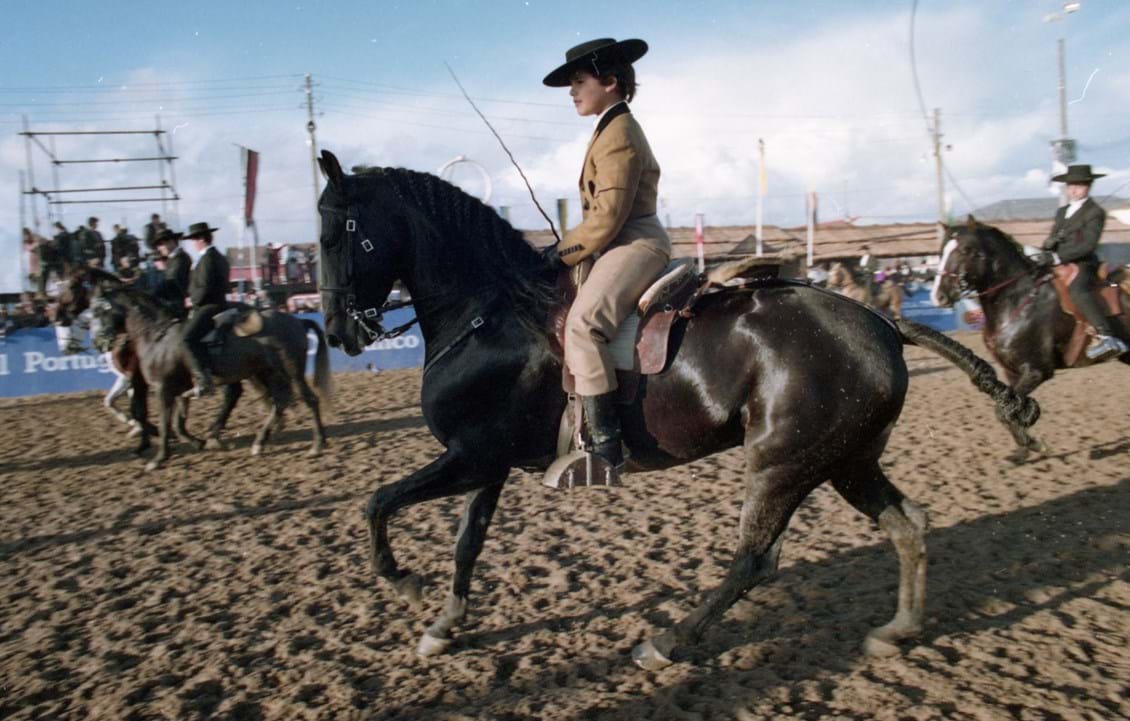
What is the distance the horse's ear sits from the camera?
423 cm

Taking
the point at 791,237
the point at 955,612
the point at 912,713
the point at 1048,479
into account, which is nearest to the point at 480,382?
the point at 912,713

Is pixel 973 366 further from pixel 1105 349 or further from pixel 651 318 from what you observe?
pixel 1105 349

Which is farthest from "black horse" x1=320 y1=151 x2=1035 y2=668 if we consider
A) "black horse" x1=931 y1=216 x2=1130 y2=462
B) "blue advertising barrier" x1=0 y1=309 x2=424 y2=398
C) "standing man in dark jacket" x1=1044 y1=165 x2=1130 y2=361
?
"blue advertising barrier" x1=0 y1=309 x2=424 y2=398

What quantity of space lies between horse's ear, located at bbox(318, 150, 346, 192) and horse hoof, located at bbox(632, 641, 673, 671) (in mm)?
2762

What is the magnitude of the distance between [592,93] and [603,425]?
5.52 feet

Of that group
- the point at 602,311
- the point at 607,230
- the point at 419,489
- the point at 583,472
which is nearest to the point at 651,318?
the point at 602,311

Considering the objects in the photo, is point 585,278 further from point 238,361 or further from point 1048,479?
point 238,361

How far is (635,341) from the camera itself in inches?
163

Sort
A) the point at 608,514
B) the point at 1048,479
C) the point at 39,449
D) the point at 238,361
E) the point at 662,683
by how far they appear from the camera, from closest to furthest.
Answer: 1. the point at 662,683
2. the point at 608,514
3. the point at 1048,479
4. the point at 238,361
5. the point at 39,449

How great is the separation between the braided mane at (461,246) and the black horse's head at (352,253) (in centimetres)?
12

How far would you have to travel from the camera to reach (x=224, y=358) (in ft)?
32.7

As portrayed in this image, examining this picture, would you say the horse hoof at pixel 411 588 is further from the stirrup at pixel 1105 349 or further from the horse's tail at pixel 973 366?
the stirrup at pixel 1105 349

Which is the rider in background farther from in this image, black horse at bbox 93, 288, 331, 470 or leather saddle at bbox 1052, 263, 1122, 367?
leather saddle at bbox 1052, 263, 1122, 367

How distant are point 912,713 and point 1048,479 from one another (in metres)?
4.94
